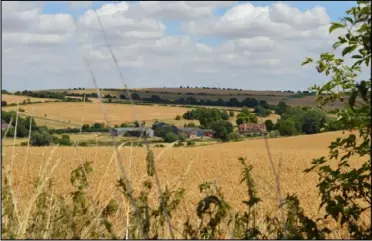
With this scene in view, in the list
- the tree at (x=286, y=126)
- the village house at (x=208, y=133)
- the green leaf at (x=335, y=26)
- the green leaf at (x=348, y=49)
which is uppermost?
the green leaf at (x=335, y=26)

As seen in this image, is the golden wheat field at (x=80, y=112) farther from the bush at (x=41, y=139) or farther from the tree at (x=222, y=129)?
the tree at (x=222, y=129)

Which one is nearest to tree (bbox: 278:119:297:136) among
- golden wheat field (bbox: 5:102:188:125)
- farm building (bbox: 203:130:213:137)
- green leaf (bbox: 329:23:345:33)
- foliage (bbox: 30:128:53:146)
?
Answer: golden wheat field (bbox: 5:102:188:125)

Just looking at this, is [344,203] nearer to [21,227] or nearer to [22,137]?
[21,227]

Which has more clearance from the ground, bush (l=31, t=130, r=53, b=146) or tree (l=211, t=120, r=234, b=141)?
bush (l=31, t=130, r=53, b=146)

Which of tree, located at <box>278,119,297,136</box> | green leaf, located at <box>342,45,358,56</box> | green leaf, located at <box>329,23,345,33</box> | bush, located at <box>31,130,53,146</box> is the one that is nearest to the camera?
green leaf, located at <box>342,45,358,56</box>

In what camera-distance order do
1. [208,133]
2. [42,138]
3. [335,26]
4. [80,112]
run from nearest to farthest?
1. [335,26]
2. [80,112]
3. [42,138]
4. [208,133]

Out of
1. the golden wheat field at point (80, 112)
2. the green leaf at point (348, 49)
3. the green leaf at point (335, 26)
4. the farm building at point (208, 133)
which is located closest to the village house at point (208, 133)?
the farm building at point (208, 133)

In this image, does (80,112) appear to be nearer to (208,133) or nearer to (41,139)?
(41,139)

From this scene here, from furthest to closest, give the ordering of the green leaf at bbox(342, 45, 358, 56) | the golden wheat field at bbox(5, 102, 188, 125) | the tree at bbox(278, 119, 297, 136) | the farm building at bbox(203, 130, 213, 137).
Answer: the farm building at bbox(203, 130, 213, 137) → the tree at bbox(278, 119, 297, 136) → the golden wheat field at bbox(5, 102, 188, 125) → the green leaf at bbox(342, 45, 358, 56)

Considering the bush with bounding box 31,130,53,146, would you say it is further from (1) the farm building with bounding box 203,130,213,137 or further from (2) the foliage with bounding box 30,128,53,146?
(1) the farm building with bounding box 203,130,213,137

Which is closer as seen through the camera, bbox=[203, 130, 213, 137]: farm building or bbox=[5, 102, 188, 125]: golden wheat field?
bbox=[5, 102, 188, 125]: golden wheat field

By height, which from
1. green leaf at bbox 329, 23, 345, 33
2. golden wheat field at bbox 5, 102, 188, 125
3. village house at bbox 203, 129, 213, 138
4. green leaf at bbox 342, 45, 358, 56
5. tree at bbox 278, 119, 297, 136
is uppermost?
green leaf at bbox 329, 23, 345, 33

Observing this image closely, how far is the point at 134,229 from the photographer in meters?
4.26

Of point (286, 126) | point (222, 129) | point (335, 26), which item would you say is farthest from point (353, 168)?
point (222, 129)
